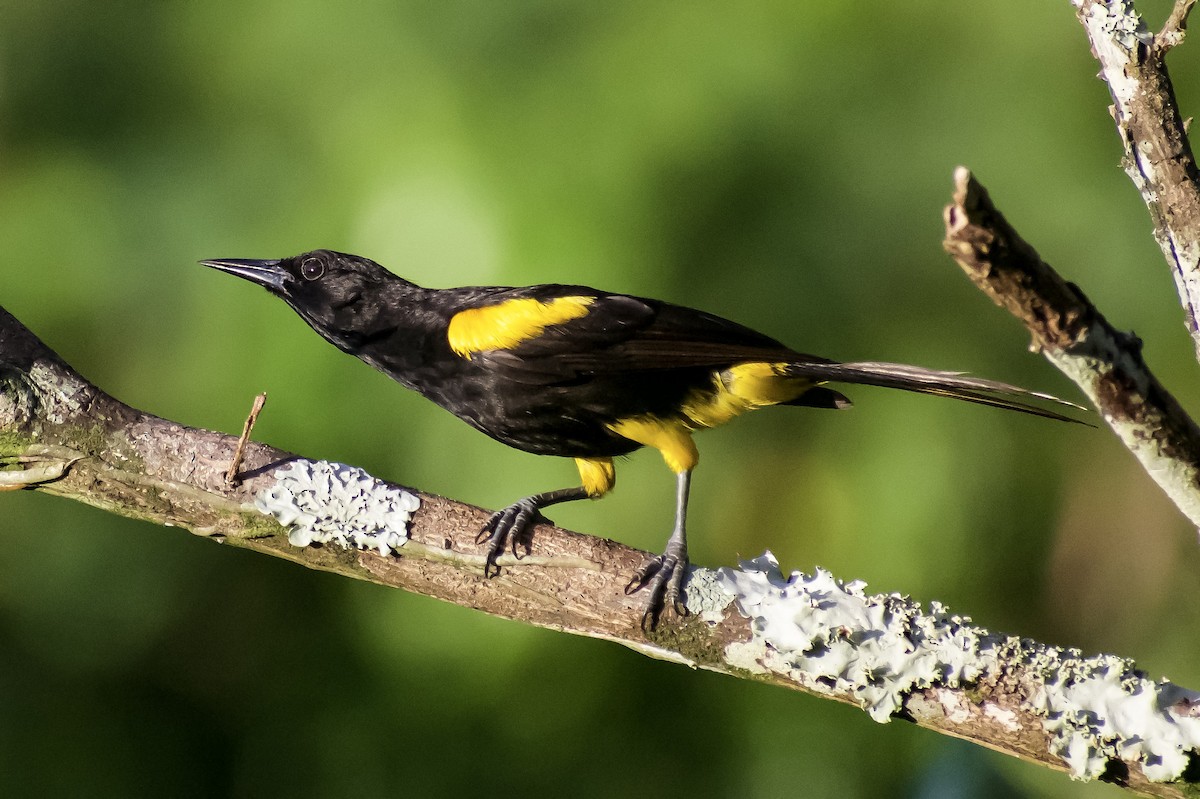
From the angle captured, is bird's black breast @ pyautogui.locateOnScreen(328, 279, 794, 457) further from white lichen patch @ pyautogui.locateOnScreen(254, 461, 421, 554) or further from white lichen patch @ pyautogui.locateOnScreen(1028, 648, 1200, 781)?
white lichen patch @ pyautogui.locateOnScreen(1028, 648, 1200, 781)

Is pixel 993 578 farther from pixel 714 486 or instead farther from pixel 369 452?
pixel 369 452

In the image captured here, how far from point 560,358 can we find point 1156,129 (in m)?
1.73

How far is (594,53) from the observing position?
447 cm

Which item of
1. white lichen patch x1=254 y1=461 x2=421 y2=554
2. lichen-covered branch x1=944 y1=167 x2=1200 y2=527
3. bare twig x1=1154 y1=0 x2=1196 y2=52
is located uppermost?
bare twig x1=1154 y1=0 x2=1196 y2=52

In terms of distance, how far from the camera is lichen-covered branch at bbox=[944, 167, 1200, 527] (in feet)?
4.50

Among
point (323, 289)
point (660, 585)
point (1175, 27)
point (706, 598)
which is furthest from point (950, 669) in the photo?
point (323, 289)

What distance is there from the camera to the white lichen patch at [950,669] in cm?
224

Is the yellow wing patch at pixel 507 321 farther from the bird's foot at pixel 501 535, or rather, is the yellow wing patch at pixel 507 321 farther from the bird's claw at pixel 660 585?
the bird's claw at pixel 660 585

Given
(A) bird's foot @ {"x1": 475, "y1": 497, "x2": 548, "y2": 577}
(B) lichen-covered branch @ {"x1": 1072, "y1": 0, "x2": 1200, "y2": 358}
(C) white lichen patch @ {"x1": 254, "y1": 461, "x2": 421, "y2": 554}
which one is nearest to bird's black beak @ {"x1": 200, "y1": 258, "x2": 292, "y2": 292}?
(C) white lichen patch @ {"x1": 254, "y1": 461, "x2": 421, "y2": 554}

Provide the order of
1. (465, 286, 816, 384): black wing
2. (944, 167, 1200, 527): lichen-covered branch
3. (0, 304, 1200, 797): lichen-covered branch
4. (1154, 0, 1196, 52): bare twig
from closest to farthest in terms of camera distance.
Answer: (944, 167, 1200, 527): lichen-covered branch
(1154, 0, 1196, 52): bare twig
(0, 304, 1200, 797): lichen-covered branch
(465, 286, 816, 384): black wing

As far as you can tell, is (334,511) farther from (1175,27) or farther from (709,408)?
(1175,27)

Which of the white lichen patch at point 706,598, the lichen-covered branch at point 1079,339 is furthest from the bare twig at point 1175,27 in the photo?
the white lichen patch at point 706,598

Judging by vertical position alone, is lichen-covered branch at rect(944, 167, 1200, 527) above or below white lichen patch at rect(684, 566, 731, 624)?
above

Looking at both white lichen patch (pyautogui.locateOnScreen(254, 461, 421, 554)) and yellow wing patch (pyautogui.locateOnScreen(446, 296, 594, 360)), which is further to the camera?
yellow wing patch (pyautogui.locateOnScreen(446, 296, 594, 360))
